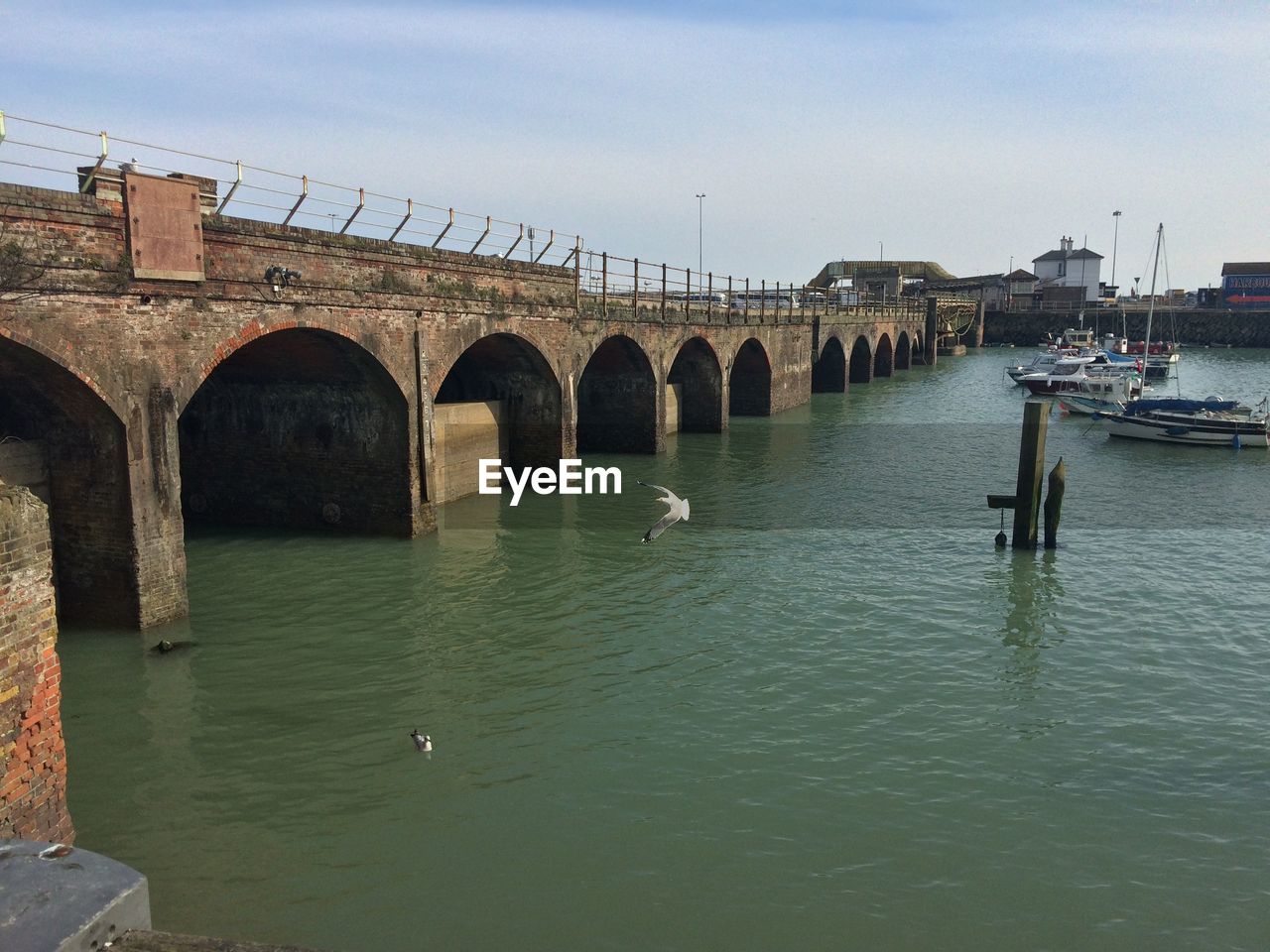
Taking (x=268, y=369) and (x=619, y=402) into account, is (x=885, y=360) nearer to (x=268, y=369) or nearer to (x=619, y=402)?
(x=619, y=402)

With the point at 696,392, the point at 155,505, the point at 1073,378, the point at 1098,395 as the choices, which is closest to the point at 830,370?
the point at 1073,378

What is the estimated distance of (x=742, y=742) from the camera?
1182 cm

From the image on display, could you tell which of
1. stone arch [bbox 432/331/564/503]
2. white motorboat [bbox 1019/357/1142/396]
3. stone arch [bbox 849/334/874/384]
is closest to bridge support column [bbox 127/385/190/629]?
stone arch [bbox 432/331/564/503]

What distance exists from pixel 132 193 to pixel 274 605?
7.39m

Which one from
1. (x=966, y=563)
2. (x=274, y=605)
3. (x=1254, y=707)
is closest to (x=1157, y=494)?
(x=966, y=563)

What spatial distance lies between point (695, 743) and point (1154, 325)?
119202mm

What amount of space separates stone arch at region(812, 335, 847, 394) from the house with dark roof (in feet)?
301

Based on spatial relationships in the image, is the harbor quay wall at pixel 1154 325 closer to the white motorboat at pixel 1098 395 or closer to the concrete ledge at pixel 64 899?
the white motorboat at pixel 1098 395

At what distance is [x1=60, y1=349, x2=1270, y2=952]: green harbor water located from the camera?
8.67m

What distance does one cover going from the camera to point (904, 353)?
8262 cm

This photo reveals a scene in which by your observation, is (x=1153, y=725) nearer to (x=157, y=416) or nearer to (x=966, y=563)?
(x=966, y=563)

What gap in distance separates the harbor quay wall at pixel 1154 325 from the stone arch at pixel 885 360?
46.9 m

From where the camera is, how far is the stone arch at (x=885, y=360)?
74.1 meters

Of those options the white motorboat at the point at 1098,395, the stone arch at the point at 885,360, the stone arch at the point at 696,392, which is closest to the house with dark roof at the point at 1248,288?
the stone arch at the point at 885,360
